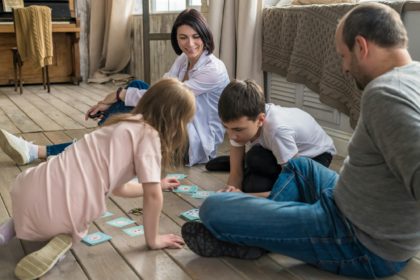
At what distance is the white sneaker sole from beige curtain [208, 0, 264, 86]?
5.25ft

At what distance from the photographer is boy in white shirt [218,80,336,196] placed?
1974mm

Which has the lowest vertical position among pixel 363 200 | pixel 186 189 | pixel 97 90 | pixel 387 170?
pixel 97 90

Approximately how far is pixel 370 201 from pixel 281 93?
2299mm

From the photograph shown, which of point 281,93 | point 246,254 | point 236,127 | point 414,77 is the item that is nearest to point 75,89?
point 281,93

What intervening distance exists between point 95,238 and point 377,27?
1.15 meters

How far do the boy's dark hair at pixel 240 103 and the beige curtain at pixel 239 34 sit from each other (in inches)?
64.4

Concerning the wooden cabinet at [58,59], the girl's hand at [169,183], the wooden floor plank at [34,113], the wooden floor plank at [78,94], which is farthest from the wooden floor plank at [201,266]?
the wooden cabinet at [58,59]

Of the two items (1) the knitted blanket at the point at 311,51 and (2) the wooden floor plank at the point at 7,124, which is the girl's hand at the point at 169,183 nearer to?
(1) the knitted blanket at the point at 311,51

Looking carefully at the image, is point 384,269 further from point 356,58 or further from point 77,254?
point 77,254

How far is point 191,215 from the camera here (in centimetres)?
206

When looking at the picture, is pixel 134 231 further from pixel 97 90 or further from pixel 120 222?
pixel 97 90

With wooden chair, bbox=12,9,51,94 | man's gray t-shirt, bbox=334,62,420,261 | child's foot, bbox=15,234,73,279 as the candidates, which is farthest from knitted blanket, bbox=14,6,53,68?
man's gray t-shirt, bbox=334,62,420,261

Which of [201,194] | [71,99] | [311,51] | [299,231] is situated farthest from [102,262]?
[71,99]

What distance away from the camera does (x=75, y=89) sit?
19.7ft
